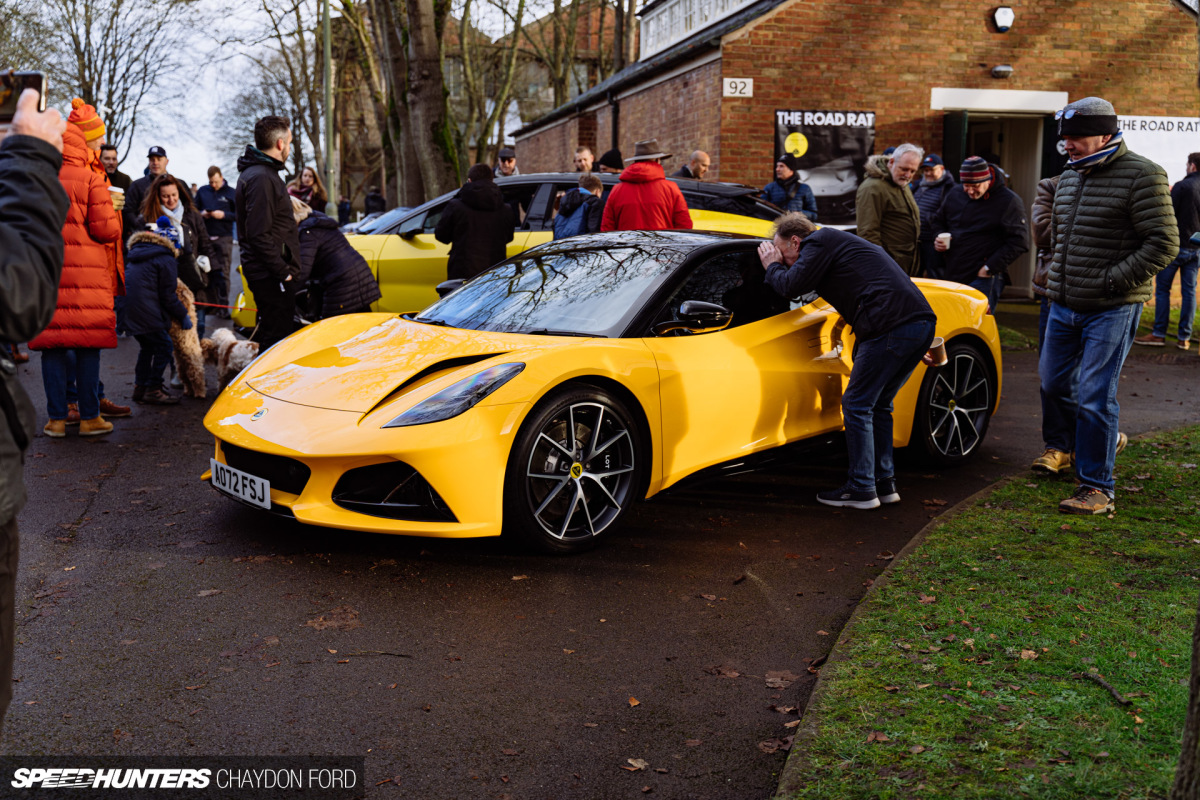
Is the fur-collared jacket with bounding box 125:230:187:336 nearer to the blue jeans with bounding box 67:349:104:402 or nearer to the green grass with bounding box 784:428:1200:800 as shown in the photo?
the blue jeans with bounding box 67:349:104:402

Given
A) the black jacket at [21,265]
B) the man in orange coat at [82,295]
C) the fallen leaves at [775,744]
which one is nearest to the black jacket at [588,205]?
the man in orange coat at [82,295]

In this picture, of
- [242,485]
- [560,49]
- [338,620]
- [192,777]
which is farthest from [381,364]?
[560,49]

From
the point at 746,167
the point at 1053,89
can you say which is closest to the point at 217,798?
the point at 746,167

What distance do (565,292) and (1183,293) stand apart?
975 cm

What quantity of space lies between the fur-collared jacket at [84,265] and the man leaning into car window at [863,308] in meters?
4.62

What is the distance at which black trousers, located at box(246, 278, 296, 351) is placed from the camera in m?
7.59

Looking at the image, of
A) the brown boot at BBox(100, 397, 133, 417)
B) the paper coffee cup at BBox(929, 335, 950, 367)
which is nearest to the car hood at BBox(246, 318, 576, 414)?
the paper coffee cup at BBox(929, 335, 950, 367)

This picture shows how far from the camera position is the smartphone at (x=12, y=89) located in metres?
2.28

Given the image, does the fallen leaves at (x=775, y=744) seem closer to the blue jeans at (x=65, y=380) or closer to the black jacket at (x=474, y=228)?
the blue jeans at (x=65, y=380)

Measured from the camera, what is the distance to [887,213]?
8.90m

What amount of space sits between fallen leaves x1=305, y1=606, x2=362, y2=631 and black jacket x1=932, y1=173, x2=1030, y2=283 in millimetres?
6963

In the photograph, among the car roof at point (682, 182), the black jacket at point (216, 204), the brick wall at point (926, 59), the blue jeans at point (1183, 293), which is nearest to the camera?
the car roof at point (682, 182)

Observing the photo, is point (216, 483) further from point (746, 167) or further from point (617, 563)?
point (746, 167)

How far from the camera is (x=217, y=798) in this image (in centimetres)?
288
